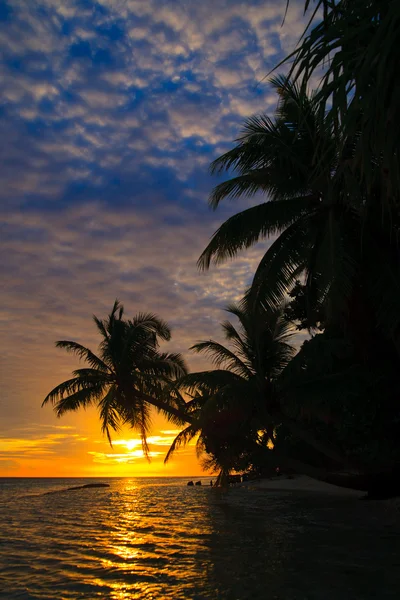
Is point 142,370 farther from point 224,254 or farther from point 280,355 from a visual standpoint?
point 224,254

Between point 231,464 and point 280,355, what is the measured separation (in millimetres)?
5086

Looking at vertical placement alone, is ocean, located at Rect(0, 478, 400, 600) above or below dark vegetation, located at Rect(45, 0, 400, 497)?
below

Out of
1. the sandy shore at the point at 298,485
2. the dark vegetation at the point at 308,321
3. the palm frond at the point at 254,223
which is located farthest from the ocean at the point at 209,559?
the sandy shore at the point at 298,485

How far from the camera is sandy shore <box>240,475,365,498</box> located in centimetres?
2969

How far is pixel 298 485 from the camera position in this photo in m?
34.3

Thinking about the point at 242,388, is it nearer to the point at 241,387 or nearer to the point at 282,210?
the point at 241,387

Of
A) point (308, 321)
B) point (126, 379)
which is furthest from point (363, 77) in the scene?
point (126, 379)

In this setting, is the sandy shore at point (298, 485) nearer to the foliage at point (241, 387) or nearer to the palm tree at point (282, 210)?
the foliage at point (241, 387)

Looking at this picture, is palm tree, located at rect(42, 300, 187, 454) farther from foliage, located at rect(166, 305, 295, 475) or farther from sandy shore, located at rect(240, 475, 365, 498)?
sandy shore, located at rect(240, 475, 365, 498)

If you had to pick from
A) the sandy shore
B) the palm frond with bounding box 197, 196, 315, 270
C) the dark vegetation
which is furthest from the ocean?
the sandy shore

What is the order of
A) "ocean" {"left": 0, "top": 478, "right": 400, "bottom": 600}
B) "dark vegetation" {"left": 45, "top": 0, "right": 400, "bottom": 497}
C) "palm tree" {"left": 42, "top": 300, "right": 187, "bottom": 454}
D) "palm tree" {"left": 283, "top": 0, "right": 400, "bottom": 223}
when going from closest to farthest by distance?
"palm tree" {"left": 283, "top": 0, "right": 400, "bottom": 223}
"ocean" {"left": 0, "top": 478, "right": 400, "bottom": 600}
"dark vegetation" {"left": 45, "top": 0, "right": 400, "bottom": 497}
"palm tree" {"left": 42, "top": 300, "right": 187, "bottom": 454}

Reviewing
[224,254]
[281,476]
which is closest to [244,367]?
[224,254]

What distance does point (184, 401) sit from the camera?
23156 millimetres

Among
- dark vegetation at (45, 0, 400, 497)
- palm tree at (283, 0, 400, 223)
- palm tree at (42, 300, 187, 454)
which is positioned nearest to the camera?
palm tree at (283, 0, 400, 223)
